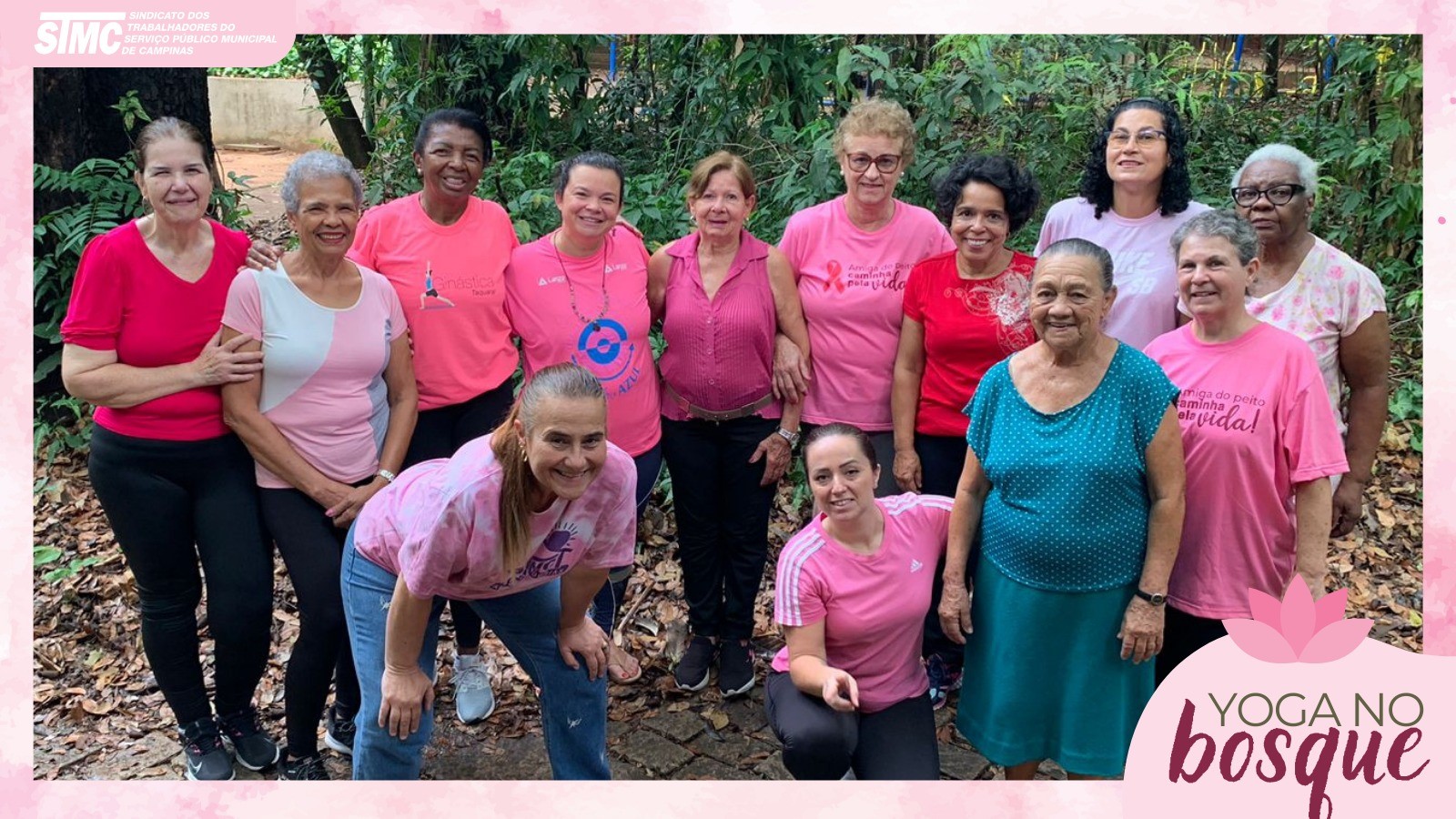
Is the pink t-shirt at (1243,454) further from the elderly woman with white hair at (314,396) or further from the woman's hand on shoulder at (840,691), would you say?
the elderly woman with white hair at (314,396)

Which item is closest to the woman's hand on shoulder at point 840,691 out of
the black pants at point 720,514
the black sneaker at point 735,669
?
the black pants at point 720,514

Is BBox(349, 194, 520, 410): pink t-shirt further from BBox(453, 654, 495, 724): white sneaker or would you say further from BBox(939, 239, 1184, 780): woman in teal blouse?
BBox(939, 239, 1184, 780): woman in teal blouse

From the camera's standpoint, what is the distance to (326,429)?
3607mm

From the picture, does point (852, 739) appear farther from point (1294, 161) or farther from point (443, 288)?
point (1294, 161)

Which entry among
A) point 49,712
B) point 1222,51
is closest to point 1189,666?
point 49,712

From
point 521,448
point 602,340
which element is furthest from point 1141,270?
point 521,448

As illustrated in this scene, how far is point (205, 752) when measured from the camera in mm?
3809

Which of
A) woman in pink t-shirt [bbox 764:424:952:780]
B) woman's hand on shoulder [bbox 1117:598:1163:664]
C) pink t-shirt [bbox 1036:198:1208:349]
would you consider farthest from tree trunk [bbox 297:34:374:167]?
woman's hand on shoulder [bbox 1117:598:1163:664]

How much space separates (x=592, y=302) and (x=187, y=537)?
4.79 ft

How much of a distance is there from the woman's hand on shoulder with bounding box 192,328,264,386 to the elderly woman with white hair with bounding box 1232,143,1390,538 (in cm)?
298

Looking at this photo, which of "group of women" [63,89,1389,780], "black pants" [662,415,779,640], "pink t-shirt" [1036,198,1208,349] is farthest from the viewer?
"black pants" [662,415,779,640]

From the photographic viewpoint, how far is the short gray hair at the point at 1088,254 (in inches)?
120

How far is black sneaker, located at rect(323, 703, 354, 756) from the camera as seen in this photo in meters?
4.02

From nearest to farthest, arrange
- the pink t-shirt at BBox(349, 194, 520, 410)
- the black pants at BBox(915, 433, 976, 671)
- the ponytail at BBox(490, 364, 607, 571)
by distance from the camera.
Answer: the ponytail at BBox(490, 364, 607, 571), the pink t-shirt at BBox(349, 194, 520, 410), the black pants at BBox(915, 433, 976, 671)
